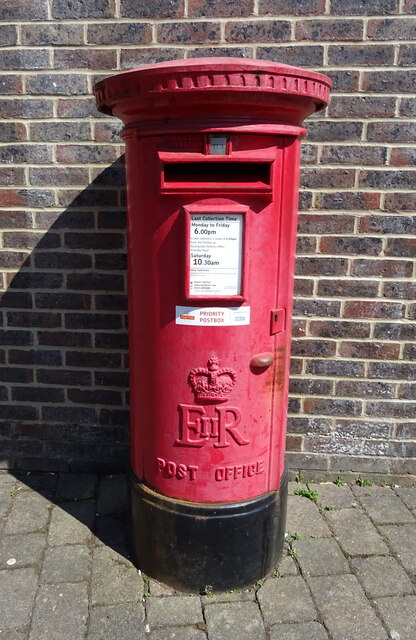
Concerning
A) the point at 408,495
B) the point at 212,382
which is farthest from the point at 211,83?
the point at 408,495

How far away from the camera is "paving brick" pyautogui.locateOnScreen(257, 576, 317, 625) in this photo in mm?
2082

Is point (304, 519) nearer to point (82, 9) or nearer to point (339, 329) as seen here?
point (339, 329)

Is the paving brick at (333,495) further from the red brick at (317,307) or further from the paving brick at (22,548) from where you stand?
the paving brick at (22,548)

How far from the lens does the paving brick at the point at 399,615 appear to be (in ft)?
6.62

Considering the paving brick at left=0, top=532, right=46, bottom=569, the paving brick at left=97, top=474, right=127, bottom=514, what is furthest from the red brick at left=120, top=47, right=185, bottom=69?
the paving brick at left=0, top=532, right=46, bottom=569

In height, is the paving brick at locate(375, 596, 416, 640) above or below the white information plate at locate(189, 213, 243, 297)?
below

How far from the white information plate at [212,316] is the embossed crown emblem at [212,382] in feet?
0.54

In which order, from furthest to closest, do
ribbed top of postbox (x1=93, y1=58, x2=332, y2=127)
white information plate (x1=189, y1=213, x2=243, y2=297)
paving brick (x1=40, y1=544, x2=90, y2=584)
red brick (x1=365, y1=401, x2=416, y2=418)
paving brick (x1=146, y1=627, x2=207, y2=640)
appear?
1. red brick (x1=365, y1=401, x2=416, y2=418)
2. paving brick (x1=40, y1=544, x2=90, y2=584)
3. paving brick (x1=146, y1=627, x2=207, y2=640)
4. white information plate (x1=189, y1=213, x2=243, y2=297)
5. ribbed top of postbox (x1=93, y1=58, x2=332, y2=127)

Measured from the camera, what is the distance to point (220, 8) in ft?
8.28

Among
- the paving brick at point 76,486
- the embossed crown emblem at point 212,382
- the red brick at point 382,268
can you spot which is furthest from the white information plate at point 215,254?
the paving brick at point 76,486

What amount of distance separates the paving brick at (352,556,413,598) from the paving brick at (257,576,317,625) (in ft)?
0.85

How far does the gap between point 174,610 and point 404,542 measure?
3.66 ft

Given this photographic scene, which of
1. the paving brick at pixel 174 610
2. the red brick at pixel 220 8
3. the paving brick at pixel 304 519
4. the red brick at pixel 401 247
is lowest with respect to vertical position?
the paving brick at pixel 174 610

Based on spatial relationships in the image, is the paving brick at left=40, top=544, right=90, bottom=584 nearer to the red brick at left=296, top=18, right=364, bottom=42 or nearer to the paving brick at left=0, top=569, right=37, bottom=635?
the paving brick at left=0, top=569, right=37, bottom=635
